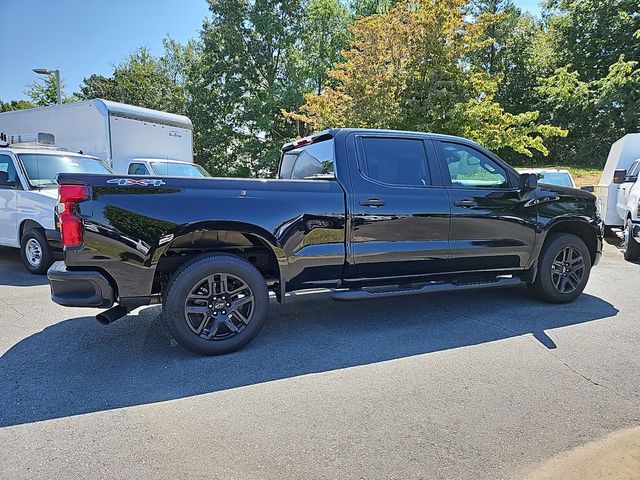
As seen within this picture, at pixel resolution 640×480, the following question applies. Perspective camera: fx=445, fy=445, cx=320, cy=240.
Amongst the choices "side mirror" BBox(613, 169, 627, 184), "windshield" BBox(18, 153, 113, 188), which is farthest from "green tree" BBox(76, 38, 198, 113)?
"side mirror" BBox(613, 169, 627, 184)

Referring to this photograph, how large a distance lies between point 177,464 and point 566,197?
16.5 feet

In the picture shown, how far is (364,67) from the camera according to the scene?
12.5 m

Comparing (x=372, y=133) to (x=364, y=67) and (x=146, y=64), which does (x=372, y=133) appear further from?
(x=146, y=64)

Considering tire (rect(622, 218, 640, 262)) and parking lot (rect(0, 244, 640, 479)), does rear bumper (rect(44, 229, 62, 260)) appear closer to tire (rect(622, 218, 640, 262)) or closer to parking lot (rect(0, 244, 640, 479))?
parking lot (rect(0, 244, 640, 479))

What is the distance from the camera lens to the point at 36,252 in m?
7.09

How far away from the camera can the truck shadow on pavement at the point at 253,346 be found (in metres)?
3.27

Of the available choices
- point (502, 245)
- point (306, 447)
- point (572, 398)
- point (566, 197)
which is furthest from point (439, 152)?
point (306, 447)

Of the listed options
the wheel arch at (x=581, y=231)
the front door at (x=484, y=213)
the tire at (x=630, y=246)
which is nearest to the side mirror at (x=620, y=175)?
the tire at (x=630, y=246)

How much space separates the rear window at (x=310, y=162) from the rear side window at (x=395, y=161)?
1.13ft

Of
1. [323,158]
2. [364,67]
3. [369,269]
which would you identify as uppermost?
[364,67]

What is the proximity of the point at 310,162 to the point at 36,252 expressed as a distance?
501 centimetres

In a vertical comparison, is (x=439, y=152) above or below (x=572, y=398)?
above

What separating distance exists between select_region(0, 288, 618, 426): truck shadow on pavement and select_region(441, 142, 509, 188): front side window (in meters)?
1.49

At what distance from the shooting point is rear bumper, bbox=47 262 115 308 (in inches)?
142
